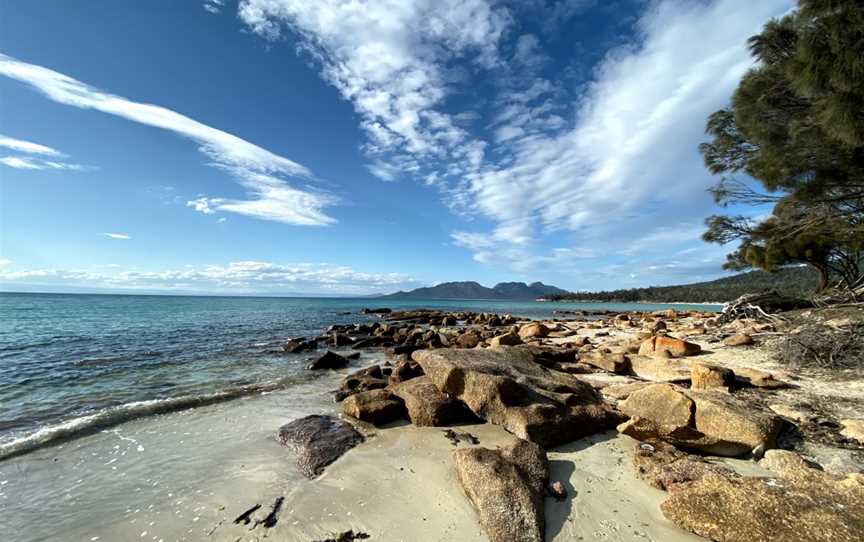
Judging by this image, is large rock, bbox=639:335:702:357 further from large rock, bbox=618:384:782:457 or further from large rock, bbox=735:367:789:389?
large rock, bbox=618:384:782:457

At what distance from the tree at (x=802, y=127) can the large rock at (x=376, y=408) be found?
32.1 feet

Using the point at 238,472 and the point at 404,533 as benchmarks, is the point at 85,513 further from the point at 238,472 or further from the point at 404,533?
the point at 404,533

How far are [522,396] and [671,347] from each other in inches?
322

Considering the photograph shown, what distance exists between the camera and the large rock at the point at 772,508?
9.92 ft

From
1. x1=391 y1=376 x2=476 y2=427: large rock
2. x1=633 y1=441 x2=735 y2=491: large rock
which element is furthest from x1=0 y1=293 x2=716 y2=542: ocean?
x1=633 y1=441 x2=735 y2=491: large rock

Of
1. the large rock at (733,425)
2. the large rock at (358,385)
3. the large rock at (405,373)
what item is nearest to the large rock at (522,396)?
the large rock at (733,425)

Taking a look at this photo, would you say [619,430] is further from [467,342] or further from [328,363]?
[467,342]

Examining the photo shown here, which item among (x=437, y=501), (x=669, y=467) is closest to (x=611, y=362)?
(x=669, y=467)

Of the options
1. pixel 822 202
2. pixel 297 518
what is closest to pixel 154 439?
pixel 297 518

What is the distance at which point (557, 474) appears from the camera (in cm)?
468

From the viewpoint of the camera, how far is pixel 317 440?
19.4 ft

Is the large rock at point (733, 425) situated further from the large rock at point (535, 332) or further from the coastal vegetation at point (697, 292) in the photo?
the coastal vegetation at point (697, 292)

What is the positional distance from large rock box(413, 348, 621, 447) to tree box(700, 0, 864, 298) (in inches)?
272

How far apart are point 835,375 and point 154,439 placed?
14054mm
